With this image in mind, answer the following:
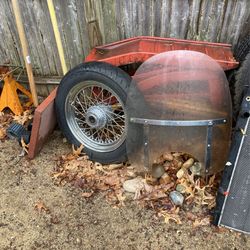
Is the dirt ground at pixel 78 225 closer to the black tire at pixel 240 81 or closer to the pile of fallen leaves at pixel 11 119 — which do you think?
the pile of fallen leaves at pixel 11 119

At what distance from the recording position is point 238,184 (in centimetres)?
263

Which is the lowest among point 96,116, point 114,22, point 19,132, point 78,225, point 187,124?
point 78,225

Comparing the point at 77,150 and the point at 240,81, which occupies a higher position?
the point at 240,81

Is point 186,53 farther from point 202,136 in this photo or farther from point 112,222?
point 112,222

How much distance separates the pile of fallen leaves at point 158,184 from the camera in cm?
297

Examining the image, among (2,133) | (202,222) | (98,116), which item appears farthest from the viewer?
(2,133)

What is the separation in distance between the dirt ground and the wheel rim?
0.56 metres

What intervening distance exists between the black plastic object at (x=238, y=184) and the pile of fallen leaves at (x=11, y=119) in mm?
2603

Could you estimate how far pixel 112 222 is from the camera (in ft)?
9.62

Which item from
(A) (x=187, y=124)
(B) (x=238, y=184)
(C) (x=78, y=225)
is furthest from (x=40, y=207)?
(B) (x=238, y=184)

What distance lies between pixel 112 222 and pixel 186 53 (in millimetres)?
1692

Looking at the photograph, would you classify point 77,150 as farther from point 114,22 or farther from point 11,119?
point 114,22

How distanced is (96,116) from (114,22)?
46.2 inches

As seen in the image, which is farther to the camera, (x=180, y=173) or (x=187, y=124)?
(x=180, y=173)
